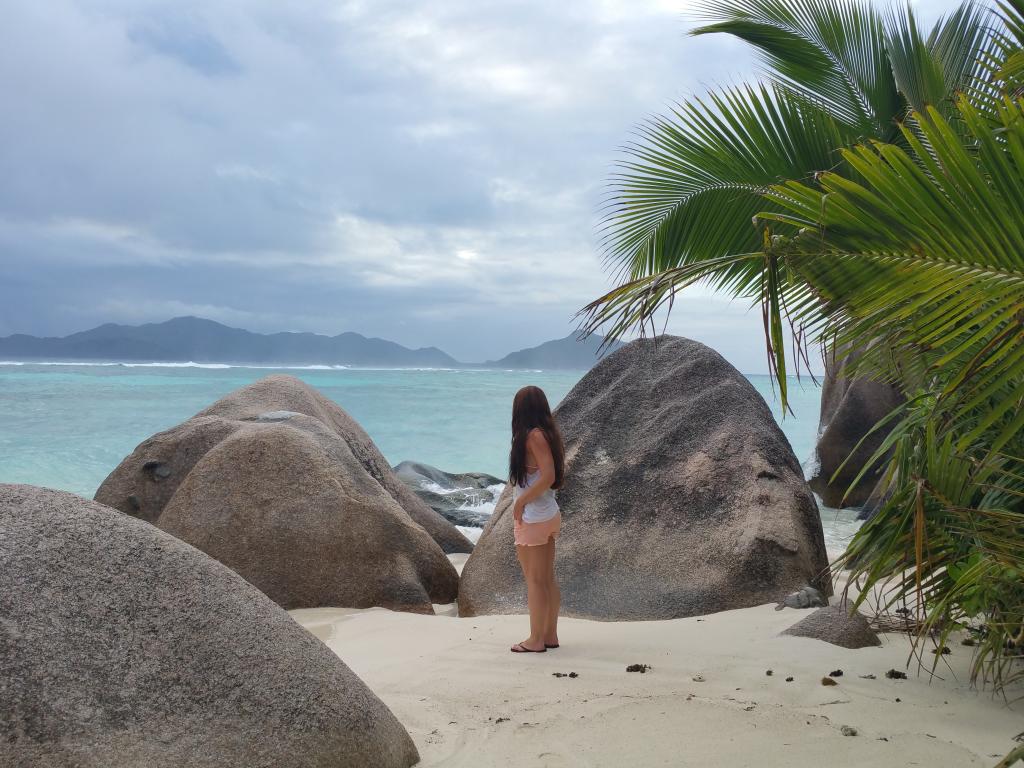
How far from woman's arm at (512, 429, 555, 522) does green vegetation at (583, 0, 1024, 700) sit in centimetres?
118

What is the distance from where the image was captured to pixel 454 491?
14406 mm

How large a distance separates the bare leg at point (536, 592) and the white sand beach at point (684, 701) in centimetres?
15

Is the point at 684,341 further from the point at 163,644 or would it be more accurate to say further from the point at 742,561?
the point at 163,644

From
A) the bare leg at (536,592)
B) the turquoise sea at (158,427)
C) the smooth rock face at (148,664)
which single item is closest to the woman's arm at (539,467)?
the bare leg at (536,592)

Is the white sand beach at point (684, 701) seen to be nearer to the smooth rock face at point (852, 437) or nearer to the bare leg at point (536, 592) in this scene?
the bare leg at point (536, 592)

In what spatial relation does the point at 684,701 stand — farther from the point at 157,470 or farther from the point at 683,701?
the point at 157,470

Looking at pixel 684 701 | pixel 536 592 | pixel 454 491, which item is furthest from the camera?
pixel 454 491

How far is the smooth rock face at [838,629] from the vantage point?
14.1 feet

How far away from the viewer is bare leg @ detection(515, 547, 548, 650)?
4797 millimetres

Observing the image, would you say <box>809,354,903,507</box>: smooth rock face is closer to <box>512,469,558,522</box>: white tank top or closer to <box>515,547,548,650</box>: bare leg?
<box>512,469,558,522</box>: white tank top

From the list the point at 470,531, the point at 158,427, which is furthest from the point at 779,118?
the point at 158,427

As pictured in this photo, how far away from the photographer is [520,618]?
18.7ft

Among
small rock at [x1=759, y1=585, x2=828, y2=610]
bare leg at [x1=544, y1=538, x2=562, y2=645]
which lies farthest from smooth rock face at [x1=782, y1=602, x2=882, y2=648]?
bare leg at [x1=544, y1=538, x2=562, y2=645]

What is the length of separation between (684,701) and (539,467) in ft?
5.59
